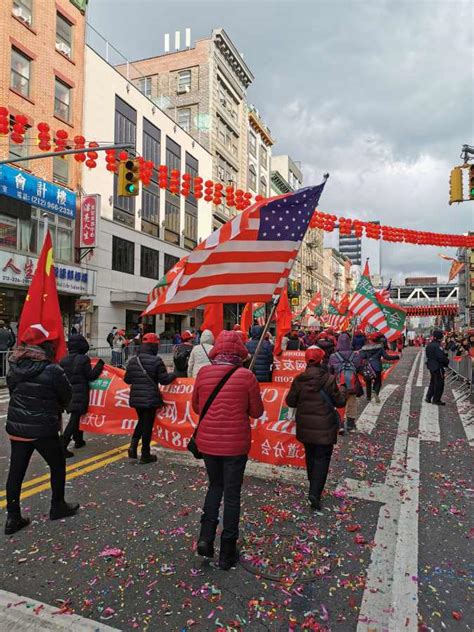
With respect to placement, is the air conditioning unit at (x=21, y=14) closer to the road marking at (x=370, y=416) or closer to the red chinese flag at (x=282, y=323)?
the red chinese flag at (x=282, y=323)

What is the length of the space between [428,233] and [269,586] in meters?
16.9

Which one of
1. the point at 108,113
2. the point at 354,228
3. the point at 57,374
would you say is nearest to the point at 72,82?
the point at 108,113

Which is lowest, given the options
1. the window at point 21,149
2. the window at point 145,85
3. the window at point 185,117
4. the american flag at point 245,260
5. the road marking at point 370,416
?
the road marking at point 370,416

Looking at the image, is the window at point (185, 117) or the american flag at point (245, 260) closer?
the american flag at point (245, 260)

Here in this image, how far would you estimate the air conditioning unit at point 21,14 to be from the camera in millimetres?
20609

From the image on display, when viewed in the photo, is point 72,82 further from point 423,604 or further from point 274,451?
point 423,604

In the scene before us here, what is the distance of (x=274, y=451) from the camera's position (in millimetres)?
5715

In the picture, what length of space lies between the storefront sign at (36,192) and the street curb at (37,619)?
19.3 meters

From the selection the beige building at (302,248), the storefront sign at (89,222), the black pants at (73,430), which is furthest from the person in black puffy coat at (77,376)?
the beige building at (302,248)

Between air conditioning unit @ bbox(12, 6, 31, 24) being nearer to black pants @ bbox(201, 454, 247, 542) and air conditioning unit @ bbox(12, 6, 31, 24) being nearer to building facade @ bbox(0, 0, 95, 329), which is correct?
building facade @ bbox(0, 0, 95, 329)

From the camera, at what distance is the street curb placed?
288cm

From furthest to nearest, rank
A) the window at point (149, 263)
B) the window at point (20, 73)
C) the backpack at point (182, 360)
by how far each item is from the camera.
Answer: the window at point (149, 263) → the window at point (20, 73) → the backpack at point (182, 360)

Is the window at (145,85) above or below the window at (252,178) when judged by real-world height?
above

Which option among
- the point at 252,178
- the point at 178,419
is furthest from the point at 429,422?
the point at 252,178
